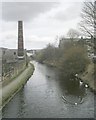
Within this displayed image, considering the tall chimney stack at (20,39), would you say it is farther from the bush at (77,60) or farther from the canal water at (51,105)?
the canal water at (51,105)

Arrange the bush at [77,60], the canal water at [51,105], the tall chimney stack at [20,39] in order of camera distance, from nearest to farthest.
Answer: the canal water at [51,105] < the bush at [77,60] < the tall chimney stack at [20,39]

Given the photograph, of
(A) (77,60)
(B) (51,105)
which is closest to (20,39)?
(A) (77,60)

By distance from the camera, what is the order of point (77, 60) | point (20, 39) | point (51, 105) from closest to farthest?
1. point (51, 105)
2. point (77, 60)
3. point (20, 39)

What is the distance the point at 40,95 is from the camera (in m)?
26.1

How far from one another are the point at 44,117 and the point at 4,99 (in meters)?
5.28

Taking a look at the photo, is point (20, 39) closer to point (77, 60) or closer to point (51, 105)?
point (77, 60)

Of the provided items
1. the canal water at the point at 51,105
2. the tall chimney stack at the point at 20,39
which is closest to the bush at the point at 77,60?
the canal water at the point at 51,105

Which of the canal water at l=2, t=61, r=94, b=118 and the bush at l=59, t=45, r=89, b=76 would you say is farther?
the bush at l=59, t=45, r=89, b=76

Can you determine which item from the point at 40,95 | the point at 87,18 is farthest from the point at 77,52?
the point at 40,95

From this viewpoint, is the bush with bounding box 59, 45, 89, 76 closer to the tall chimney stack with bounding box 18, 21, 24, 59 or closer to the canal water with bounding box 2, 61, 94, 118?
the canal water with bounding box 2, 61, 94, 118

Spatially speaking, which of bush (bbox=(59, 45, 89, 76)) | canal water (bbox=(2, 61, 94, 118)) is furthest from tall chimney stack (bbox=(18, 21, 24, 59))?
canal water (bbox=(2, 61, 94, 118))

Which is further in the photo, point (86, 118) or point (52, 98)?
point (52, 98)

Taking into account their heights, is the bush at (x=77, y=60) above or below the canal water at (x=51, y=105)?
above

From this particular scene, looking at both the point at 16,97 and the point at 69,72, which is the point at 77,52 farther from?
the point at 16,97
